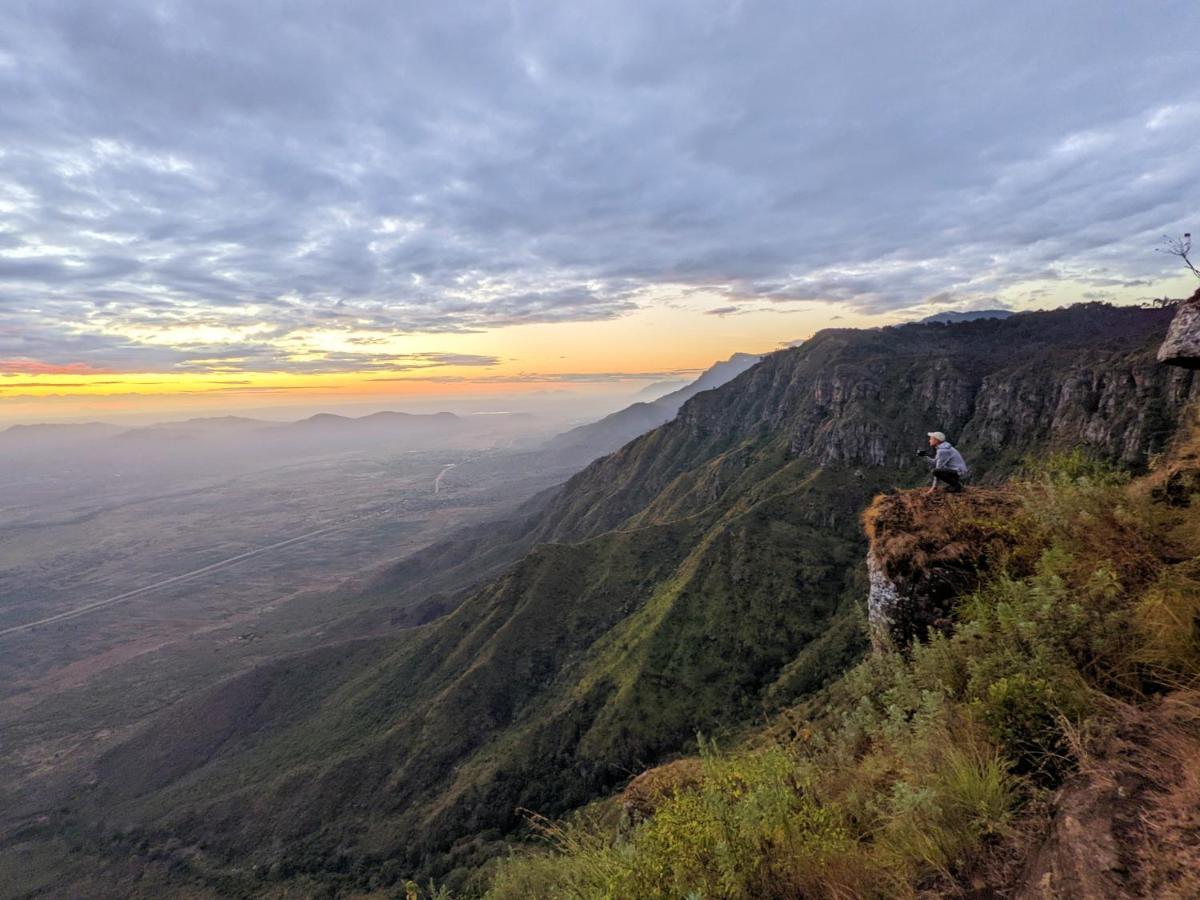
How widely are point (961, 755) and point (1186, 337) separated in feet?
27.4

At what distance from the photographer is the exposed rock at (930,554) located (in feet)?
29.9

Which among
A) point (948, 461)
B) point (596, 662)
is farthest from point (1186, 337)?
point (596, 662)

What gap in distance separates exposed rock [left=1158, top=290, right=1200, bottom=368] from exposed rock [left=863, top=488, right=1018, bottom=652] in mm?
3358

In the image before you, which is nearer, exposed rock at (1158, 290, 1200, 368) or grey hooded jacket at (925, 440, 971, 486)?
exposed rock at (1158, 290, 1200, 368)

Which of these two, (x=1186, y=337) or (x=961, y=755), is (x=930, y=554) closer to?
(x=1186, y=337)

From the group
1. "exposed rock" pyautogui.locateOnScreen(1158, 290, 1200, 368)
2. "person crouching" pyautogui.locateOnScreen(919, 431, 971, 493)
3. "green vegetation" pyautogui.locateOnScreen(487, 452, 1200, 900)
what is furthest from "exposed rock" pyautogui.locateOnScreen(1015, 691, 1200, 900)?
"person crouching" pyautogui.locateOnScreen(919, 431, 971, 493)

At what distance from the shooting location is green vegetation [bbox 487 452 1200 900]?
4.49 m

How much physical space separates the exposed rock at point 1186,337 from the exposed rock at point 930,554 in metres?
3.36

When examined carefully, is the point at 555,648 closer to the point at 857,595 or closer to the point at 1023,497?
the point at 857,595

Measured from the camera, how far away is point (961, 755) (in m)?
4.71

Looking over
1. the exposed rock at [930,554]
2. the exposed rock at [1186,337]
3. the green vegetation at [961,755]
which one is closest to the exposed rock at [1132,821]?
the green vegetation at [961,755]

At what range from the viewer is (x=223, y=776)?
2776 inches

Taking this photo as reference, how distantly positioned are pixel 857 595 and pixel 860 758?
58774mm

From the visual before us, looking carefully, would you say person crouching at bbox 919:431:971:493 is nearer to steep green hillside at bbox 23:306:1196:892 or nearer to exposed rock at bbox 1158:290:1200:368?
exposed rock at bbox 1158:290:1200:368
